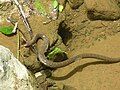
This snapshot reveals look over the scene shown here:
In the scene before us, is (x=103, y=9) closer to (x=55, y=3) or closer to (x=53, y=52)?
(x=55, y=3)

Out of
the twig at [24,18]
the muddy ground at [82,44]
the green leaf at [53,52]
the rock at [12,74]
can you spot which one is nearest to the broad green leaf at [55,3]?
the muddy ground at [82,44]

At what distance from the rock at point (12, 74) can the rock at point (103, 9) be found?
5.71 ft

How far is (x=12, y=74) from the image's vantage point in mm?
5129

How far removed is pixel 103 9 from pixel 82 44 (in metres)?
0.79

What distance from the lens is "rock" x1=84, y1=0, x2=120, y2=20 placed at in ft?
20.1

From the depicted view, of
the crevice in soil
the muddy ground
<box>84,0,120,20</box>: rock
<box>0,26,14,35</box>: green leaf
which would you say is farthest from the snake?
<box>84,0,120,20</box>: rock

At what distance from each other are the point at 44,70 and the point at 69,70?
459mm

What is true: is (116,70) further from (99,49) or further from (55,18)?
(55,18)

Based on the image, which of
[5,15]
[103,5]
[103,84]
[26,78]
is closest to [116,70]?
[103,84]

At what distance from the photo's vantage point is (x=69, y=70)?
606 cm

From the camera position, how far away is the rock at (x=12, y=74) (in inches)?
196

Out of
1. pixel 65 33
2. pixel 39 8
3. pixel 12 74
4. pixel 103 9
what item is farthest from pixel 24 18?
pixel 103 9

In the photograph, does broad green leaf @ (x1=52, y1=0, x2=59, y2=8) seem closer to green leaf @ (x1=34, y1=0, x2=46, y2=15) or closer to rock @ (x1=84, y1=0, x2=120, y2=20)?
green leaf @ (x1=34, y1=0, x2=46, y2=15)

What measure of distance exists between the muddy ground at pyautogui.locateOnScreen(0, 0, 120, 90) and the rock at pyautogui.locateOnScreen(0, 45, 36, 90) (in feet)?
1.49
